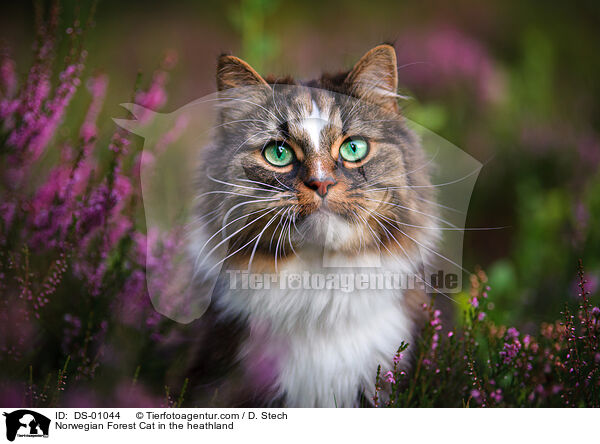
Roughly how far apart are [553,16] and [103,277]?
5.56ft

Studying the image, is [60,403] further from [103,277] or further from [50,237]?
[50,237]

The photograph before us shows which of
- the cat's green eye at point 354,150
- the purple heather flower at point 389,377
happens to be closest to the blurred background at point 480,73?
the cat's green eye at point 354,150

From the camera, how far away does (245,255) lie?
132 cm

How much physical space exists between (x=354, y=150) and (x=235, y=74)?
13.7 inches

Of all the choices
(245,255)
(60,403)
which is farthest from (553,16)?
(60,403)

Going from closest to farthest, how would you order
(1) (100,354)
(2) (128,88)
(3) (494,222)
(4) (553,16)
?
(1) (100,354), (2) (128,88), (4) (553,16), (3) (494,222)

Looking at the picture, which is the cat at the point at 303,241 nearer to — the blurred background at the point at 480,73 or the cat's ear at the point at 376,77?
the cat's ear at the point at 376,77

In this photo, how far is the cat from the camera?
1271mm

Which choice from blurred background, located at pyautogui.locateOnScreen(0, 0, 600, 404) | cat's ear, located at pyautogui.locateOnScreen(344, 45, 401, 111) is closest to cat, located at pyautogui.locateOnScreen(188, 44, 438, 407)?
cat's ear, located at pyautogui.locateOnScreen(344, 45, 401, 111)

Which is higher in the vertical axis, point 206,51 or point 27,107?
point 206,51

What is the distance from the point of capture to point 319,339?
1.33 m

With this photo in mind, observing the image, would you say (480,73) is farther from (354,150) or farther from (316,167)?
(316,167)
